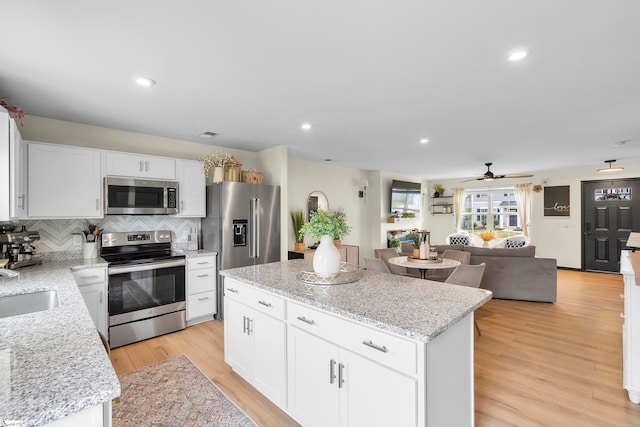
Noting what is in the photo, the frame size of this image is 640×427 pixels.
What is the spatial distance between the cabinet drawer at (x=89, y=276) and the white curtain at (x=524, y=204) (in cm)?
888

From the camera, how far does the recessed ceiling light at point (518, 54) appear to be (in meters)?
1.93

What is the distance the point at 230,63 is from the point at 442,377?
230 centimetres

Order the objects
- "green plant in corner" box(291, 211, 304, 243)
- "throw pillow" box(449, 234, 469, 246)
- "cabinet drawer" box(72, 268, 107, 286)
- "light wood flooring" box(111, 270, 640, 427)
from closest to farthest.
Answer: "light wood flooring" box(111, 270, 640, 427) → "cabinet drawer" box(72, 268, 107, 286) → "green plant in corner" box(291, 211, 304, 243) → "throw pillow" box(449, 234, 469, 246)

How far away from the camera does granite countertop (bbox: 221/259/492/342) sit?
1426mm

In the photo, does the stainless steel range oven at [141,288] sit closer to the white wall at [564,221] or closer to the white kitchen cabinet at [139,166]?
the white kitchen cabinet at [139,166]

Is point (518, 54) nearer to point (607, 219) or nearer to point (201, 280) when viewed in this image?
point (201, 280)

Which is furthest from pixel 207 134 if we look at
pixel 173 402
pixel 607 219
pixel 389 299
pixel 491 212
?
pixel 607 219

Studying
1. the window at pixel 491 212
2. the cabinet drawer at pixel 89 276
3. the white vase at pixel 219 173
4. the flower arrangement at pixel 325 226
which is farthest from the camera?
the window at pixel 491 212

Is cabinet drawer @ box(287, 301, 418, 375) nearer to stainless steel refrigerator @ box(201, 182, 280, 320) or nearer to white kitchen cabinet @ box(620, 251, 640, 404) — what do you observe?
white kitchen cabinet @ box(620, 251, 640, 404)

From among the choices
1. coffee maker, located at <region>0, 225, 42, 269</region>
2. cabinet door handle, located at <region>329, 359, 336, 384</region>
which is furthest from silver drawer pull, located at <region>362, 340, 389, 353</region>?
coffee maker, located at <region>0, 225, 42, 269</region>

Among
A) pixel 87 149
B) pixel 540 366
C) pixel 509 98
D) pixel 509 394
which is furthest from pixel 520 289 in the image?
pixel 87 149

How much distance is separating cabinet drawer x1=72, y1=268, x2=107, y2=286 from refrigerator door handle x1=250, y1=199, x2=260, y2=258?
1640 mm

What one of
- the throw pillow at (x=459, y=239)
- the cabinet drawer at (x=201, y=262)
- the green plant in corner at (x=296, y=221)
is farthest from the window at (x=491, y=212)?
the cabinet drawer at (x=201, y=262)

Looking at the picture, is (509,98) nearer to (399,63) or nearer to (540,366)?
(399,63)
